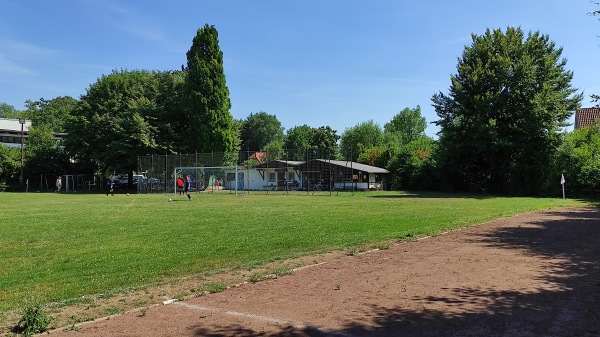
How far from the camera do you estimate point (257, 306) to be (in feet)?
19.9

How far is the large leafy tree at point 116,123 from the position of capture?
51.5m

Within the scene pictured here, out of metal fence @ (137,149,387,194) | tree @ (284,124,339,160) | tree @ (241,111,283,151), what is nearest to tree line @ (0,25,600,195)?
metal fence @ (137,149,387,194)

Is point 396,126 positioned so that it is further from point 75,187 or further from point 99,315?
point 99,315

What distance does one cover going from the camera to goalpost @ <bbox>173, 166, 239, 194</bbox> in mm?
46062

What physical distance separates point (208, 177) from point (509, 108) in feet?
92.4

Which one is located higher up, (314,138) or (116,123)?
(314,138)

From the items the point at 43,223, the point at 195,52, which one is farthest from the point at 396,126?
the point at 43,223

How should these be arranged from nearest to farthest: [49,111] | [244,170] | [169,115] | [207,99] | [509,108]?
[509,108] < [244,170] < [207,99] < [169,115] < [49,111]

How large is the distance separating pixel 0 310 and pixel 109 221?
11878mm

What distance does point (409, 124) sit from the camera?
340ft

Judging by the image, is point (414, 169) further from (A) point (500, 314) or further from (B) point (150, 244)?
(A) point (500, 314)

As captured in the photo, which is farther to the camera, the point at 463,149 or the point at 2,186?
the point at 2,186

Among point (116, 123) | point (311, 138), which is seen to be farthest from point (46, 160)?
point (311, 138)

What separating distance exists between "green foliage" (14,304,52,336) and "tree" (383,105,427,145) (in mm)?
100556
